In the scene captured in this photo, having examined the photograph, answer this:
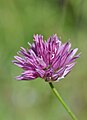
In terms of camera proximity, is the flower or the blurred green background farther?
the blurred green background

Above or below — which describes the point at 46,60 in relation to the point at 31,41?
below

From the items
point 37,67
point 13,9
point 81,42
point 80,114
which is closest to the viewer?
point 37,67

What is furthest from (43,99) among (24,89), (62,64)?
(62,64)

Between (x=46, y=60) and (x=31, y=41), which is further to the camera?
(x=31, y=41)

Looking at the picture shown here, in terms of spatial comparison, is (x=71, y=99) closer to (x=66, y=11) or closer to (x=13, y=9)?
(x=66, y=11)

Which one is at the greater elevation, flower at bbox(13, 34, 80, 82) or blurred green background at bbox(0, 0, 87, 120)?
blurred green background at bbox(0, 0, 87, 120)
